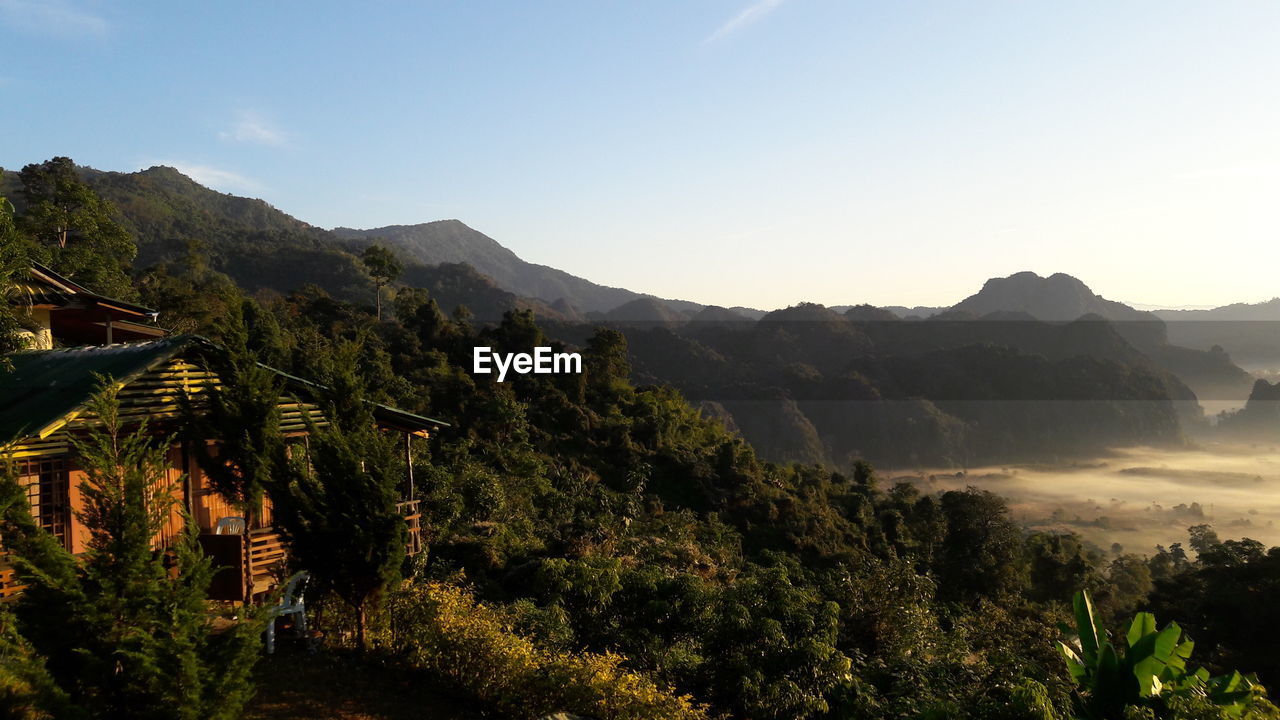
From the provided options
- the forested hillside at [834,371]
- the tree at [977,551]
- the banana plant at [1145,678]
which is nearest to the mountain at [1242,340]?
the forested hillside at [834,371]

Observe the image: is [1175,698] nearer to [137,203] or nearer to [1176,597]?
[1176,597]

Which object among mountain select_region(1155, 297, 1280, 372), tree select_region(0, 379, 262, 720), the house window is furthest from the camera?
mountain select_region(1155, 297, 1280, 372)

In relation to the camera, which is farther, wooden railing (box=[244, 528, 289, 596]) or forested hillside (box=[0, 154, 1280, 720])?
wooden railing (box=[244, 528, 289, 596])

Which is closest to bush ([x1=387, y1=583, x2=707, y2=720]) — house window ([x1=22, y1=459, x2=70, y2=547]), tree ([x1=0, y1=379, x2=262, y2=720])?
tree ([x1=0, y1=379, x2=262, y2=720])

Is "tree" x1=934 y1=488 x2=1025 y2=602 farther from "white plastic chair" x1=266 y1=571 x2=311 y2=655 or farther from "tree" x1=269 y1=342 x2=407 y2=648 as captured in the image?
"tree" x1=269 y1=342 x2=407 y2=648

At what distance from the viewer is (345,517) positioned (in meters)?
8.45

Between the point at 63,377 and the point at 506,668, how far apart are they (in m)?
7.63

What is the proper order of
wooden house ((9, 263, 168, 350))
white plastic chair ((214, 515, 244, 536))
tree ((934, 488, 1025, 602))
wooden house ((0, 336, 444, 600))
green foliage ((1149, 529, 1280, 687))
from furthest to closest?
tree ((934, 488, 1025, 602))
green foliage ((1149, 529, 1280, 687))
wooden house ((9, 263, 168, 350))
white plastic chair ((214, 515, 244, 536))
wooden house ((0, 336, 444, 600))

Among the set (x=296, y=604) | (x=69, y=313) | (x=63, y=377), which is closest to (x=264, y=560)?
(x=296, y=604)

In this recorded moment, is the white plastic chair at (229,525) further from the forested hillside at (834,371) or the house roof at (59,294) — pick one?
the forested hillside at (834,371)

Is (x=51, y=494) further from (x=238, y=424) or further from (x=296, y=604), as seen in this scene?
(x=296, y=604)

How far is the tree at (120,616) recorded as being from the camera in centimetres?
536

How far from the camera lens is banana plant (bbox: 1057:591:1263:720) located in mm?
7195

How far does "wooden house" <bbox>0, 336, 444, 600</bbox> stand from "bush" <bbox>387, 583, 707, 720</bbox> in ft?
4.77
